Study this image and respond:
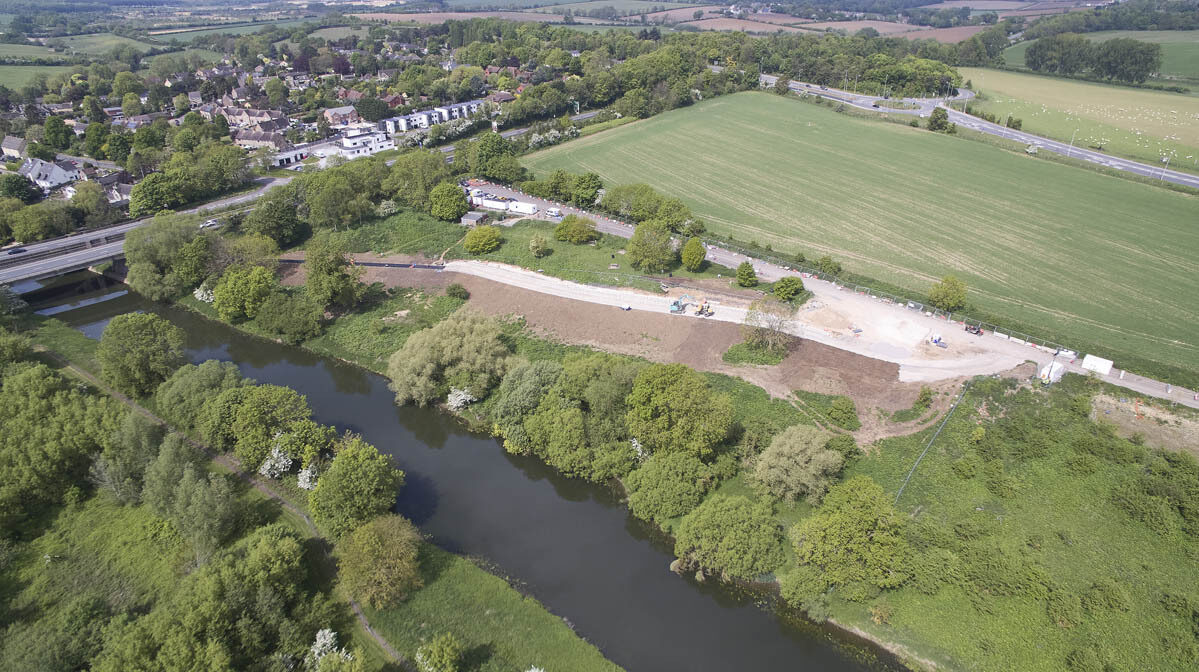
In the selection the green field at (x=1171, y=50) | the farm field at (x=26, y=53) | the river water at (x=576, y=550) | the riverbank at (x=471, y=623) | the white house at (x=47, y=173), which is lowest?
the river water at (x=576, y=550)

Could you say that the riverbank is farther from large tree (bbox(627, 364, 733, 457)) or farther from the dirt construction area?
the dirt construction area

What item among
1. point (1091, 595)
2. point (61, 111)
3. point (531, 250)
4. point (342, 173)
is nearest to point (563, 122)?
point (342, 173)

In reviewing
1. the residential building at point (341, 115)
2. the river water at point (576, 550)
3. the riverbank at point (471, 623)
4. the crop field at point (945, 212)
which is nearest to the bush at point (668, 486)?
the river water at point (576, 550)

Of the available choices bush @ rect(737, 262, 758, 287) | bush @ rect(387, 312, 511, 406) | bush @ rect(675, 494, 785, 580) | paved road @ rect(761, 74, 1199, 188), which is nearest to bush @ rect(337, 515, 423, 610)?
bush @ rect(675, 494, 785, 580)

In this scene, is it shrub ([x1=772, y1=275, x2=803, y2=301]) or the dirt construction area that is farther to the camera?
shrub ([x1=772, y1=275, x2=803, y2=301])

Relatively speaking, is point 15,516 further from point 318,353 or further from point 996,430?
point 996,430

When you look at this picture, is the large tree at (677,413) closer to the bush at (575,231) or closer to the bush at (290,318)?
the bush at (575,231)

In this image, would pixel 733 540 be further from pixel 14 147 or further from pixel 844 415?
pixel 14 147
